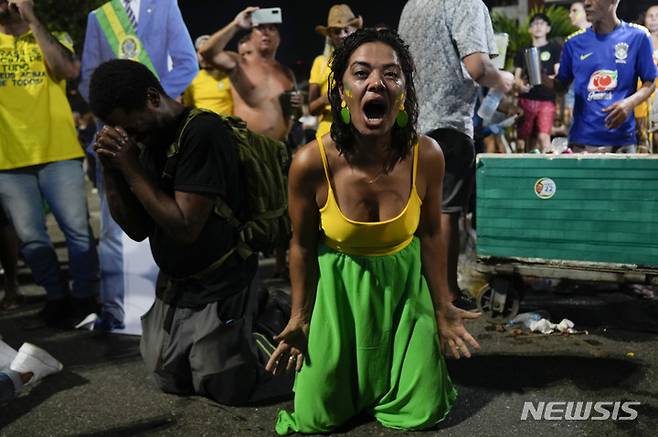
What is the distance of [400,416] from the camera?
8.68 ft

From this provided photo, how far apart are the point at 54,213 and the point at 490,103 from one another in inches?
110

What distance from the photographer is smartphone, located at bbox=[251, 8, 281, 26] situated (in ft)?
14.5

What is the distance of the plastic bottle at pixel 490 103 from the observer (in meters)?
3.98

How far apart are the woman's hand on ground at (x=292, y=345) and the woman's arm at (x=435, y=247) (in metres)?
0.54

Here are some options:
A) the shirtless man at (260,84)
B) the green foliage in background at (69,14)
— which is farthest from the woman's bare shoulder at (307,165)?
the green foliage in background at (69,14)

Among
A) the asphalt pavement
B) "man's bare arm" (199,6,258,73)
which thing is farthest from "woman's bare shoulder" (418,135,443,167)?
"man's bare arm" (199,6,258,73)

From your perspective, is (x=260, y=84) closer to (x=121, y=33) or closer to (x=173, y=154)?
(x=121, y=33)

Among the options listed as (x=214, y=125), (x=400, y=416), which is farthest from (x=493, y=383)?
(x=214, y=125)

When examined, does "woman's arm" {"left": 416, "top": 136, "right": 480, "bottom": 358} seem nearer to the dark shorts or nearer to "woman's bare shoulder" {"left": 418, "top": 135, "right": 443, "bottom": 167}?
"woman's bare shoulder" {"left": 418, "top": 135, "right": 443, "bottom": 167}

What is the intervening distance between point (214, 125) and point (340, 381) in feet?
4.10

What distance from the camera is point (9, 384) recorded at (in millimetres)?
3023

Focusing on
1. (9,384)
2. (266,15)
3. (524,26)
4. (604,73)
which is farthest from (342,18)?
(524,26)

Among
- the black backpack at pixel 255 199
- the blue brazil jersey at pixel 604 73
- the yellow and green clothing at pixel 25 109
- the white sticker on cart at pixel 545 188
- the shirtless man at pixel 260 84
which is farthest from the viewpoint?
the shirtless man at pixel 260 84

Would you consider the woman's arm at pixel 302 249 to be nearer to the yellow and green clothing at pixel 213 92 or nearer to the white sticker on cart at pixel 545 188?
the white sticker on cart at pixel 545 188
